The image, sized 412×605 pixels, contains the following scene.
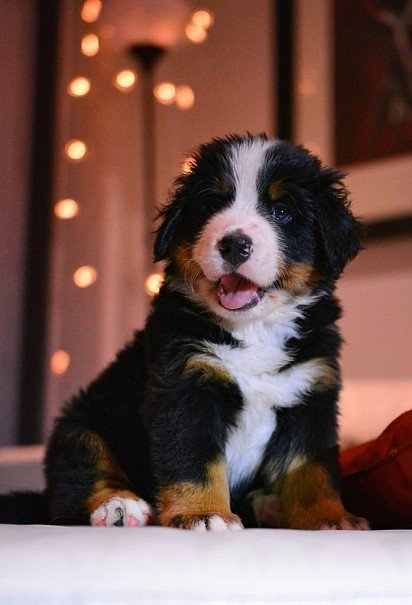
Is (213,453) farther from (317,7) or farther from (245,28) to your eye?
(245,28)

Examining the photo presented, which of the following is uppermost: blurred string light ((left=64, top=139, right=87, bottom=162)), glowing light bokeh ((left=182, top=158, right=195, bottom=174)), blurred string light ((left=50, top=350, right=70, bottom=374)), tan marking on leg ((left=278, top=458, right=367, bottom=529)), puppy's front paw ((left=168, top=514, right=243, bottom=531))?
blurred string light ((left=64, top=139, right=87, bottom=162))

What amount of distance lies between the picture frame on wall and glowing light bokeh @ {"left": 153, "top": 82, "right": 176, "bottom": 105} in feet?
2.69

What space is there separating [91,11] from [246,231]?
115 inches

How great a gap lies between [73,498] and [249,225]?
636mm

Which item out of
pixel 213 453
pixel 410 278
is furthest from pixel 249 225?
pixel 410 278

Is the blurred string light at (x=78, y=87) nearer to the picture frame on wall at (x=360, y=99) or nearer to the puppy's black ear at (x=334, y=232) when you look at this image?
the picture frame on wall at (x=360, y=99)

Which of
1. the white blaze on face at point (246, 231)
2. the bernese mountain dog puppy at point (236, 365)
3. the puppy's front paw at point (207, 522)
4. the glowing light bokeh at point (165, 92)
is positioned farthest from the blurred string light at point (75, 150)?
the puppy's front paw at point (207, 522)

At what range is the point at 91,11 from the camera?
4.04 m

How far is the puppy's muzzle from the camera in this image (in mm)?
1498

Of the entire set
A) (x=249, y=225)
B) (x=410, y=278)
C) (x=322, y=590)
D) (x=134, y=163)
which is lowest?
(x=322, y=590)

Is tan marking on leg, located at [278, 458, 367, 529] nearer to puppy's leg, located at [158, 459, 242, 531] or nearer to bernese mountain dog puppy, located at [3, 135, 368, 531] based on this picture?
bernese mountain dog puppy, located at [3, 135, 368, 531]

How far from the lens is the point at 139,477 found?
163 cm

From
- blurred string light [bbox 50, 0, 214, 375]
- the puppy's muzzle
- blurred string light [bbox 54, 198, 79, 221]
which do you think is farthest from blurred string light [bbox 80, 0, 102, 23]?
the puppy's muzzle

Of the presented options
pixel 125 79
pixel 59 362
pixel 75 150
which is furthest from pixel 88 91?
pixel 59 362
